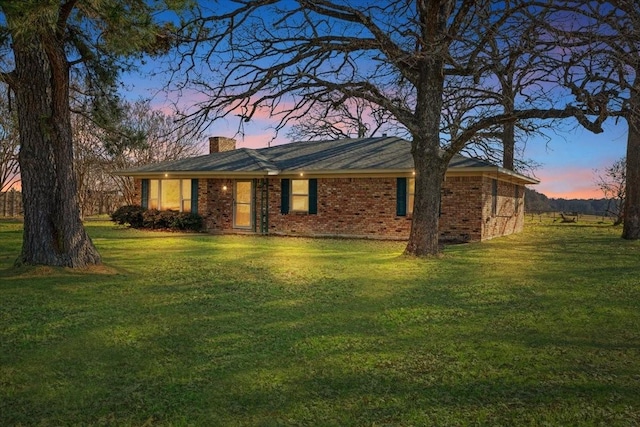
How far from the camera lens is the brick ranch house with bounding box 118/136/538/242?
17516 millimetres

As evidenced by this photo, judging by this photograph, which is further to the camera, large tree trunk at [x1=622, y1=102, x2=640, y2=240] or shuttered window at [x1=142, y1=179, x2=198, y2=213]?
shuttered window at [x1=142, y1=179, x2=198, y2=213]

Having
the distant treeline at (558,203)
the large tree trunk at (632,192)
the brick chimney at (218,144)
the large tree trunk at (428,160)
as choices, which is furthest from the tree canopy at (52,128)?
the distant treeline at (558,203)

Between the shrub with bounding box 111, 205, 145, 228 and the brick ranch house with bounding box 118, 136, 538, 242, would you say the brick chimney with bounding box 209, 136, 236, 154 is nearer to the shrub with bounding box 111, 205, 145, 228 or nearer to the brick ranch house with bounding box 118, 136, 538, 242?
the brick ranch house with bounding box 118, 136, 538, 242

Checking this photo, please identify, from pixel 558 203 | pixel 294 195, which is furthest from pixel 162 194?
pixel 558 203

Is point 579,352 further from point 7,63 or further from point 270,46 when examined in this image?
point 7,63

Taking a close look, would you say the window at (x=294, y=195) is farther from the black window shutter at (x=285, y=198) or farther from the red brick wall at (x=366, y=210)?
the red brick wall at (x=366, y=210)

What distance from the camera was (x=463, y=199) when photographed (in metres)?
17.4

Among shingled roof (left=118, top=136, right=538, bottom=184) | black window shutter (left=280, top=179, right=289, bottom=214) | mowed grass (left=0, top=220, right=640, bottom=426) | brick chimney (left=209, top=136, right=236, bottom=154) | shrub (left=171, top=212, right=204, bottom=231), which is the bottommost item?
mowed grass (left=0, top=220, right=640, bottom=426)

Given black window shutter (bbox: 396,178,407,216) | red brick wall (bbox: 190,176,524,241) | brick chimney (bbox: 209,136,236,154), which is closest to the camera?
red brick wall (bbox: 190,176,524,241)

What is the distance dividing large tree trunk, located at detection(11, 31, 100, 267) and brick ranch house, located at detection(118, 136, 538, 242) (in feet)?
33.5

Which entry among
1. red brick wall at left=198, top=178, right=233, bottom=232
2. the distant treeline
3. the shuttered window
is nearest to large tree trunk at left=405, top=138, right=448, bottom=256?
red brick wall at left=198, top=178, right=233, bottom=232

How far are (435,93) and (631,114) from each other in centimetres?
414

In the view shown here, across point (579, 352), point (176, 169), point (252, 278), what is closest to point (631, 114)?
point (579, 352)

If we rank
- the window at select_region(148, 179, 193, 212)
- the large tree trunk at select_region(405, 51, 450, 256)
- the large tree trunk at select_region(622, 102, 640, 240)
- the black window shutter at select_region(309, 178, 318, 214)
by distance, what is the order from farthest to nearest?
1. the window at select_region(148, 179, 193, 212)
2. the large tree trunk at select_region(622, 102, 640, 240)
3. the black window shutter at select_region(309, 178, 318, 214)
4. the large tree trunk at select_region(405, 51, 450, 256)
